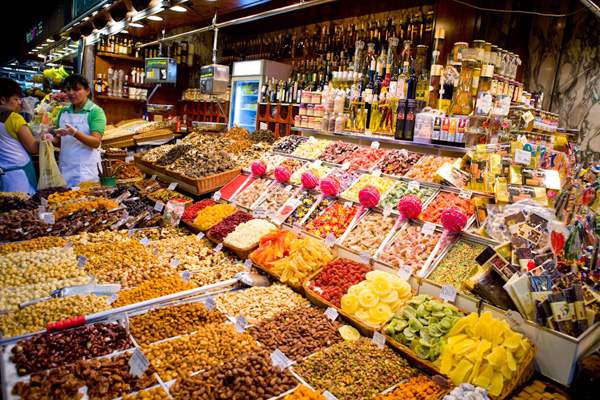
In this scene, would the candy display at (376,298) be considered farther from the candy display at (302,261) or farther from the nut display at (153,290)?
the nut display at (153,290)

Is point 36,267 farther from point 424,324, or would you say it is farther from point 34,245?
point 424,324

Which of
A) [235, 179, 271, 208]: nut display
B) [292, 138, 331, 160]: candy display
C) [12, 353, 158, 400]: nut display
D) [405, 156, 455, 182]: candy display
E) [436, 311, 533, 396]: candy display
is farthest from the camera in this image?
[292, 138, 331, 160]: candy display

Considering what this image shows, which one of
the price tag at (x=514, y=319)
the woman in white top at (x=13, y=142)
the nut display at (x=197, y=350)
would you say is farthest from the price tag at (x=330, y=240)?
the woman in white top at (x=13, y=142)

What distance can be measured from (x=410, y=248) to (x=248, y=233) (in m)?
1.36

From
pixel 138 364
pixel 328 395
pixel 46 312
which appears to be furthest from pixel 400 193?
pixel 46 312

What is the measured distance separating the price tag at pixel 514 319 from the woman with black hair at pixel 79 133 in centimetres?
461

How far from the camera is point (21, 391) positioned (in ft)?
5.66

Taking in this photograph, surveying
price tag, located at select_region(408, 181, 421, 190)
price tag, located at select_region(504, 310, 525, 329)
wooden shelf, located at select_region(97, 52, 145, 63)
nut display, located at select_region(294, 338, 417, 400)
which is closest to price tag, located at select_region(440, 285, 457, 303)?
price tag, located at select_region(504, 310, 525, 329)

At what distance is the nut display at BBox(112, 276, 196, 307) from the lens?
2.56 meters

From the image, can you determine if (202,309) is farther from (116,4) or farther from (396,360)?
(116,4)

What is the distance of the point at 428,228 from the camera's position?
275 cm

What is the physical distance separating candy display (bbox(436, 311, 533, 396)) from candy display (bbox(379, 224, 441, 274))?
1.98 feet

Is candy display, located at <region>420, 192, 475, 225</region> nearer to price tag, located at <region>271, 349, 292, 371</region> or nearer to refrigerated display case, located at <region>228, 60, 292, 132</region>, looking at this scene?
price tag, located at <region>271, 349, 292, 371</region>

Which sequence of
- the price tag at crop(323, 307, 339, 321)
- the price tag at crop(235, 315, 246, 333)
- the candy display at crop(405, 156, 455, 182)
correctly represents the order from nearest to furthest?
the price tag at crop(235, 315, 246, 333) → the price tag at crop(323, 307, 339, 321) → the candy display at crop(405, 156, 455, 182)
